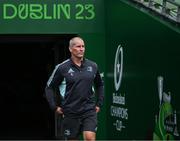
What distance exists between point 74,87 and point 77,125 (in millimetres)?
462

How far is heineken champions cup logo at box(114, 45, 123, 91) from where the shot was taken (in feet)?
38.5

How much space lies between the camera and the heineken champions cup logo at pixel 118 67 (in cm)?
1173

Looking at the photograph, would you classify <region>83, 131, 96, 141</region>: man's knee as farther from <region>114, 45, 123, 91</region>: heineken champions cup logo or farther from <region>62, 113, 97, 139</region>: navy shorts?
<region>114, 45, 123, 91</region>: heineken champions cup logo

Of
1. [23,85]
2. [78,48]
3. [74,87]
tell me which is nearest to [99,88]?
[74,87]

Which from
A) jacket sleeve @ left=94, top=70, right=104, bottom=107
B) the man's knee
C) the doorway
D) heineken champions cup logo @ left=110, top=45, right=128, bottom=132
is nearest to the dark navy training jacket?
jacket sleeve @ left=94, top=70, right=104, bottom=107

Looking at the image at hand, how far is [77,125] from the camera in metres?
7.45

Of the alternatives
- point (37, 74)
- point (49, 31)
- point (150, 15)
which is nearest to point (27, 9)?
point (49, 31)

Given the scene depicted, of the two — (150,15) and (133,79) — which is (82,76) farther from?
(133,79)

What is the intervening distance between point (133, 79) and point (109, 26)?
2.28m

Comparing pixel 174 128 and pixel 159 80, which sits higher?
pixel 159 80

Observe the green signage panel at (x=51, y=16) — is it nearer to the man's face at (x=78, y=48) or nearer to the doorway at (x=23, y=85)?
the man's face at (x=78, y=48)

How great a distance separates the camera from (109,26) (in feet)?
41.9

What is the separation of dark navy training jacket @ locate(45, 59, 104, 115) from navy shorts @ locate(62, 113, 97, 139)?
0.26ft

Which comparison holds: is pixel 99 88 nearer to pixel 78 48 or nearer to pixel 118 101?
pixel 78 48
